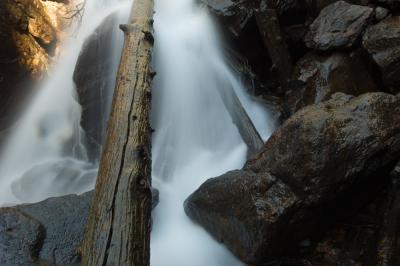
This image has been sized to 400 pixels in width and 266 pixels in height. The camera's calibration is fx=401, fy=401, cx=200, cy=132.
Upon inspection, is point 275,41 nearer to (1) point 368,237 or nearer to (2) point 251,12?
(2) point 251,12

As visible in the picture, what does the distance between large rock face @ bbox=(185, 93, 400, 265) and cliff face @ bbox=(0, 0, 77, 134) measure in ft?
17.1

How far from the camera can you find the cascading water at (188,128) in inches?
176

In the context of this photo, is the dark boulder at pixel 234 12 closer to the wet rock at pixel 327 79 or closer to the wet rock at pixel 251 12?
the wet rock at pixel 251 12

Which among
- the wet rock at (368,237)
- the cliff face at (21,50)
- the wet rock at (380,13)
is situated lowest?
the wet rock at (368,237)

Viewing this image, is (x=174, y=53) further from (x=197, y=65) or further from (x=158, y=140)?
(x=158, y=140)

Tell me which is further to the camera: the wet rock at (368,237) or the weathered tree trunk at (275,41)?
the weathered tree trunk at (275,41)

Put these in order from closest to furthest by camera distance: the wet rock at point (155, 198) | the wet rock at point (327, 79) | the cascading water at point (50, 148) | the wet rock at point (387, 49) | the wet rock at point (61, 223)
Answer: the wet rock at point (61, 223), the wet rock at point (155, 198), the wet rock at point (387, 49), the wet rock at point (327, 79), the cascading water at point (50, 148)

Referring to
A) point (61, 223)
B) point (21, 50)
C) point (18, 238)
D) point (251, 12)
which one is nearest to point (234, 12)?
point (251, 12)

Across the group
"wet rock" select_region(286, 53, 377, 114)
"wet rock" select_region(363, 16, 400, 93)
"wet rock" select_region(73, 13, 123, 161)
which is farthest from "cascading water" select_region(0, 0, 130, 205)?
"wet rock" select_region(363, 16, 400, 93)

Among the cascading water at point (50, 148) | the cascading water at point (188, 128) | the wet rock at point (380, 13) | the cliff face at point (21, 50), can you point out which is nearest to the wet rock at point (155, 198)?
the cascading water at point (188, 128)

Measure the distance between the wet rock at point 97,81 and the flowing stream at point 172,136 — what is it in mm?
284

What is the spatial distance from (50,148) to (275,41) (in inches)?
181

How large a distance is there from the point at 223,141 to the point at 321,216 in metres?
2.52

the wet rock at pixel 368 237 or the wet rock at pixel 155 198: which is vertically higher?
the wet rock at pixel 155 198
